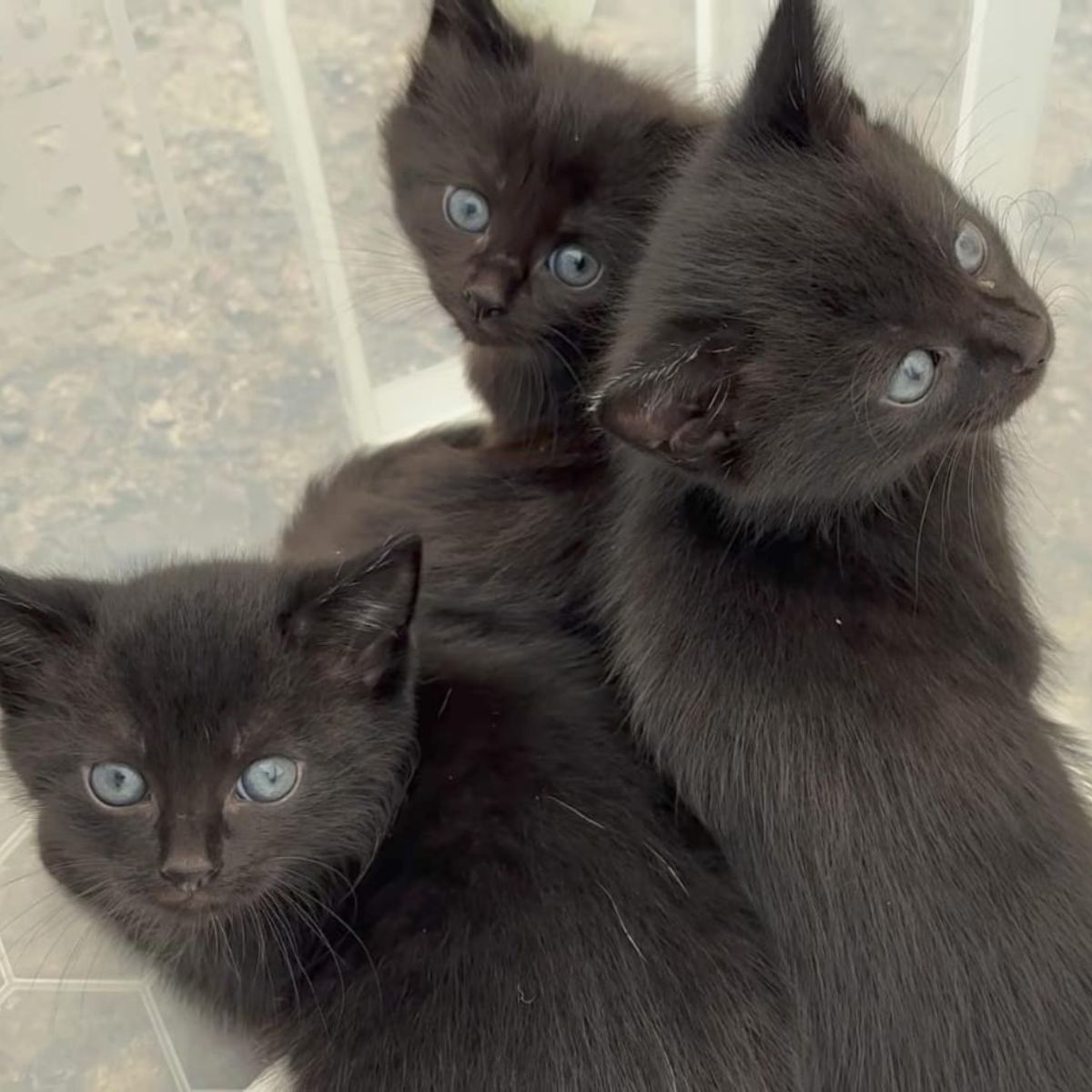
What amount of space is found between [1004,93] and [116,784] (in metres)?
1.27

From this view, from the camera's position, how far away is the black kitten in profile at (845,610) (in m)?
1.09

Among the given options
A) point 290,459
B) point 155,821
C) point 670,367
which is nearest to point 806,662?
point 670,367

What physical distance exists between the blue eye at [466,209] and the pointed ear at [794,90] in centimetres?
34

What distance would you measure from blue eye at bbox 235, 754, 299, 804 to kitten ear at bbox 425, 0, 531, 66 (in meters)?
0.80

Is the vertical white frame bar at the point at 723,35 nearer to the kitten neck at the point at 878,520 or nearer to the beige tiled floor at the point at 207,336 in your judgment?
the beige tiled floor at the point at 207,336

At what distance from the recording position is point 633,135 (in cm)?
138

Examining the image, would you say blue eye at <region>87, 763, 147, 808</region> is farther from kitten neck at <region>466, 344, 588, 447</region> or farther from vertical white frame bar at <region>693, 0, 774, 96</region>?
vertical white frame bar at <region>693, 0, 774, 96</region>

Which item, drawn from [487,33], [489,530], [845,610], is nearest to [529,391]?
[489,530]

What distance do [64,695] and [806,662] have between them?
61cm

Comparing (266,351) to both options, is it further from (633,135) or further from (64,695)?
(64,695)

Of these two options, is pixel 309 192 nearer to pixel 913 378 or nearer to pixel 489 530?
pixel 489 530

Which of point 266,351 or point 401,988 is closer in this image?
point 401,988

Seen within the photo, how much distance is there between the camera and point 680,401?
108 cm

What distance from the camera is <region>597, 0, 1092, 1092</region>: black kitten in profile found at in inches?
42.9
